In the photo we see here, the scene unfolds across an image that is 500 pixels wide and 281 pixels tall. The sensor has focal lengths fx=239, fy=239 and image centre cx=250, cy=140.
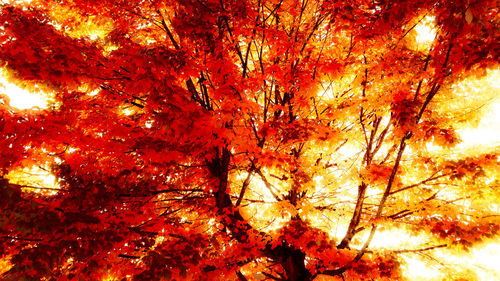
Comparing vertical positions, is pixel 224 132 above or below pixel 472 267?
above

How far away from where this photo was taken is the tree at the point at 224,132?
11.8ft

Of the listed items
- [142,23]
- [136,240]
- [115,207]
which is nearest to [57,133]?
[115,207]

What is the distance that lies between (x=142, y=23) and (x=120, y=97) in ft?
7.01

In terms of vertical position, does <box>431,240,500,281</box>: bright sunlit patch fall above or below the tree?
below

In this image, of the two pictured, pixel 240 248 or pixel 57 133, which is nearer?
pixel 57 133

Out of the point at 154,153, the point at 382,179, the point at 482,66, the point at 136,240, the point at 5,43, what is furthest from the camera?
the point at 136,240

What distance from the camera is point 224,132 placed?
3.92 meters

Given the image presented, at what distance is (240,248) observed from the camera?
550cm

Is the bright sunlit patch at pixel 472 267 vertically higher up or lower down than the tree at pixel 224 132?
lower down

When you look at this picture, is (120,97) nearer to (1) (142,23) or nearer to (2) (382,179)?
(1) (142,23)

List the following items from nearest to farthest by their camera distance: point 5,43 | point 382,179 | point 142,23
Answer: point 5,43 < point 382,179 < point 142,23

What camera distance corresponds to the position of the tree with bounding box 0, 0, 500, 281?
11.8 ft

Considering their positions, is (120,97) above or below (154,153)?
above

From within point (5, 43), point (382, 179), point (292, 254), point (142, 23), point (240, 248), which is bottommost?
point (292, 254)
